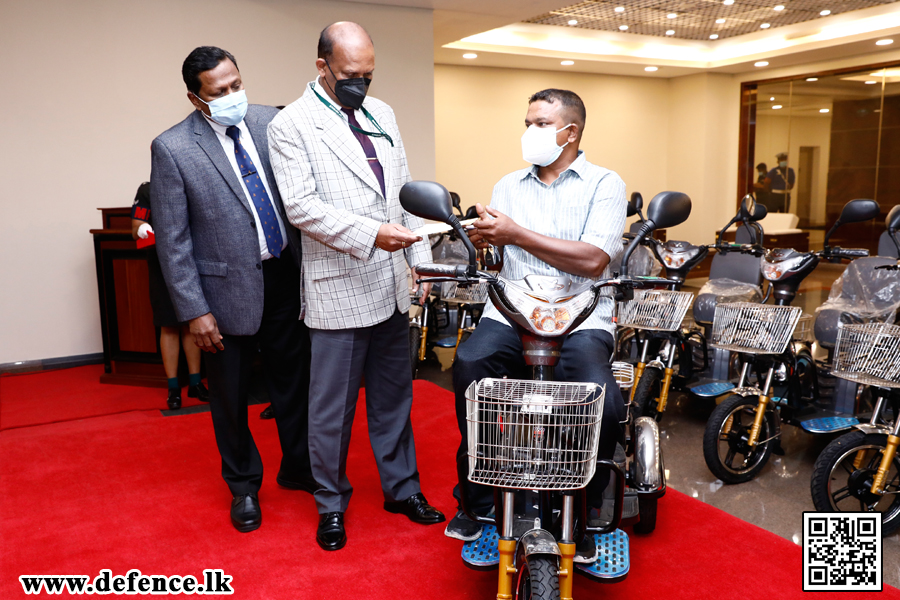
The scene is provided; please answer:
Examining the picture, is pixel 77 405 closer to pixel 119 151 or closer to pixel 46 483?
pixel 46 483

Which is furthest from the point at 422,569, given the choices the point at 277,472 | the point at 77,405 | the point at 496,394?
the point at 77,405

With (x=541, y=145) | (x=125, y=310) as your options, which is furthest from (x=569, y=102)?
(x=125, y=310)

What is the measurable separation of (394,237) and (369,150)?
1.48ft

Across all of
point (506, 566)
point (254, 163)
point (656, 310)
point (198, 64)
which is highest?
point (198, 64)

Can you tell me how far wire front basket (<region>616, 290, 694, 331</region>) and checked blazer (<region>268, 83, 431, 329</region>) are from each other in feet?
4.88

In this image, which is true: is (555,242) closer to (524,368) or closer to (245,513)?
(524,368)

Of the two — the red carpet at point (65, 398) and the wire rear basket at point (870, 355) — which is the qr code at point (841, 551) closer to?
the wire rear basket at point (870, 355)

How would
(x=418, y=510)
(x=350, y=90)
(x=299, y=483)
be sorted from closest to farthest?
Result: (x=350, y=90)
(x=418, y=510)
(x=299, y=483)

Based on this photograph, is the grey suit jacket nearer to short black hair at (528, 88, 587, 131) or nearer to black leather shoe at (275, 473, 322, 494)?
black leather shoe at (275, 473, 322, 494)

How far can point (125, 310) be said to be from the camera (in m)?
4.69

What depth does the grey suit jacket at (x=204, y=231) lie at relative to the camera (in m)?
2.31

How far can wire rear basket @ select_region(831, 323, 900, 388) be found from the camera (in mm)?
2484

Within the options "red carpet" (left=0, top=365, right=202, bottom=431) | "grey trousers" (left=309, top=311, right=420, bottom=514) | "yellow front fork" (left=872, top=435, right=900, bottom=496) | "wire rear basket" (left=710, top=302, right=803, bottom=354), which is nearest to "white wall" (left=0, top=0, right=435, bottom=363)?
"red carpet" (left=0, top=365, right=202, bottom=431)

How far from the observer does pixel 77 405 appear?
4156 millimetres
